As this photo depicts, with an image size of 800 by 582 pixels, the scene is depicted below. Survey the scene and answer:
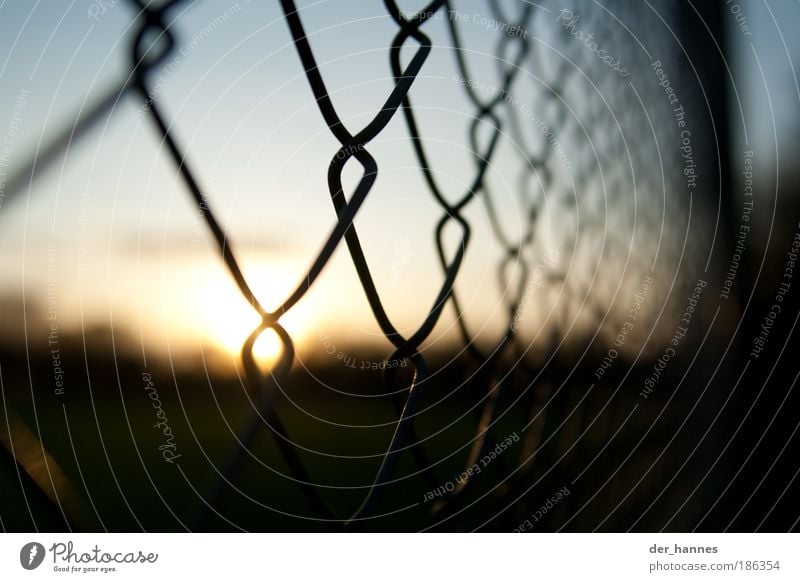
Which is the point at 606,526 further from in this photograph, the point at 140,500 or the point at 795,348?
the point at 140,500

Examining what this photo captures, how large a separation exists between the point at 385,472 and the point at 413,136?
0.47ft

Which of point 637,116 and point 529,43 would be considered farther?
point 637,116

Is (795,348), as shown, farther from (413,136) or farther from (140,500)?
(140,500)

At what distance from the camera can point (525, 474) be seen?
537mm

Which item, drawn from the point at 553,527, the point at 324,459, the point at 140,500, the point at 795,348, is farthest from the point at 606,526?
the point at 324,459

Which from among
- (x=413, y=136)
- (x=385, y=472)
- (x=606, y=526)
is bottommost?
(x=606, y=526)

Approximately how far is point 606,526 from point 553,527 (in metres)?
0.08
